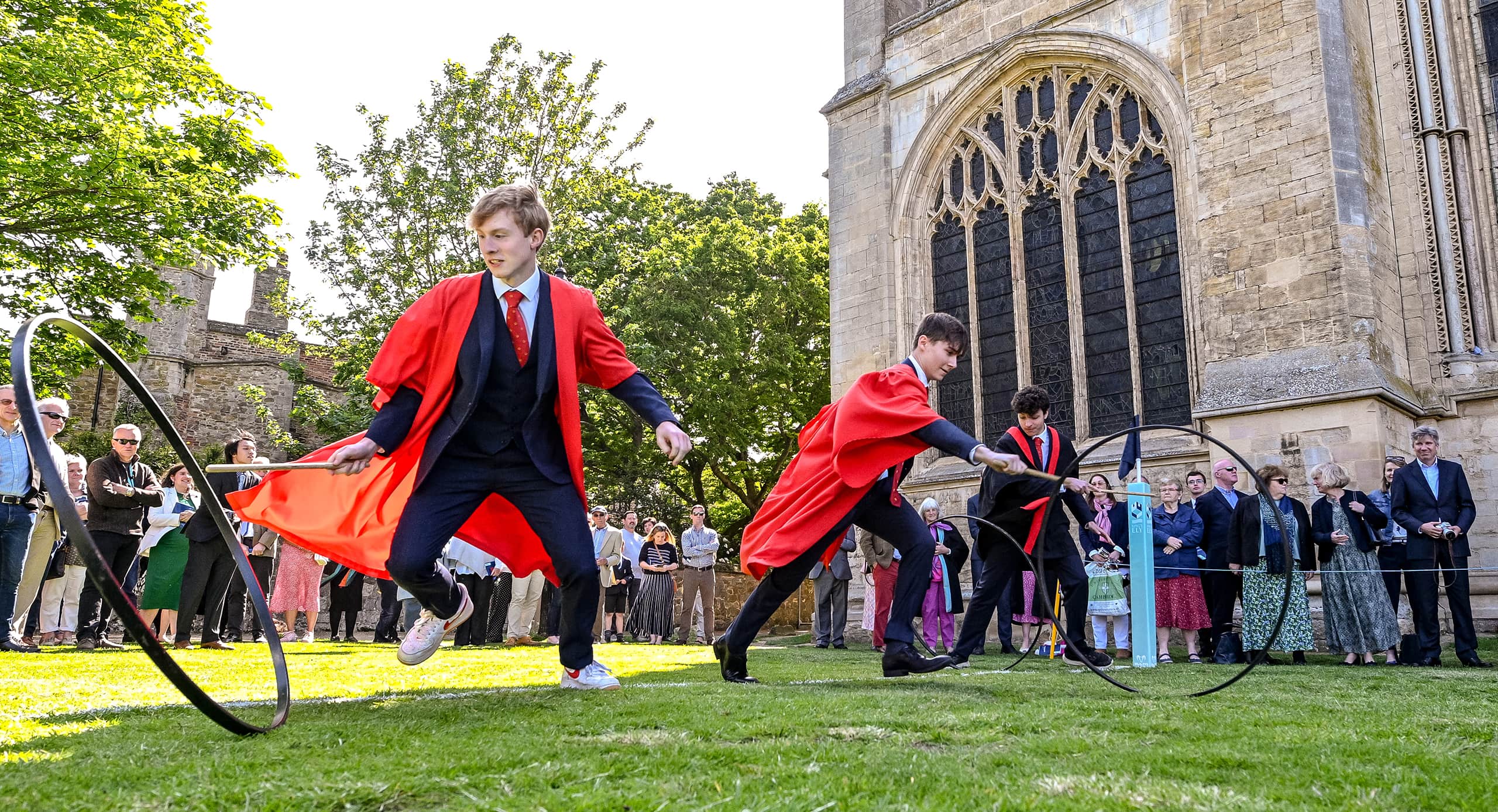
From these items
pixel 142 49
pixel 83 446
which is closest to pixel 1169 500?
pixel 142 49

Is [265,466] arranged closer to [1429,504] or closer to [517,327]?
[517,327]

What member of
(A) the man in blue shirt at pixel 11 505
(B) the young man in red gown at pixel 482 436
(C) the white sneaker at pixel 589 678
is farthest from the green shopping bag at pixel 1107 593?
(A) the man in blue shirt at pixel 11 505

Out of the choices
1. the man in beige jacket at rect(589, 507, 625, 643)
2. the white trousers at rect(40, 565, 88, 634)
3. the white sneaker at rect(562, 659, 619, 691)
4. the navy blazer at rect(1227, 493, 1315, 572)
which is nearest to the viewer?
the white sneaker at rect(562, 659, 619, 691)

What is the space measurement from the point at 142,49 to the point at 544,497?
1690cm

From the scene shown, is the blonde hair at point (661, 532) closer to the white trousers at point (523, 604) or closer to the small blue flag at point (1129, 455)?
the white trousers at point (523, 604)

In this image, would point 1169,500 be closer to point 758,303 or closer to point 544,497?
point 544,497

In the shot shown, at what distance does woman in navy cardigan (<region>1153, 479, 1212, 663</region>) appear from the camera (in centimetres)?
1088

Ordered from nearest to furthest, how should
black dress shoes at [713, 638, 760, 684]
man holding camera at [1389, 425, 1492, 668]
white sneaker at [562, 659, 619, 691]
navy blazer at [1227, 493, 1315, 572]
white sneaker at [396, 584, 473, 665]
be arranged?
white sneaker at [396, 584, 473, 665] → white sneaker at [562, 659, 619, 691] → black dress shoes at [713, 638, 760, 684] → man holding camera at [1389, 425, 1492, 668] → navy blazer at [1227, 493, 1315, 572]

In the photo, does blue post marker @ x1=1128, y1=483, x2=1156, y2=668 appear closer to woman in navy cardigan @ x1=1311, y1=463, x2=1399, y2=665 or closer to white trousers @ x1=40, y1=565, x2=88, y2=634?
woman in navy cardigan @ x1=1311, y1=463, x2=1399, y2=665

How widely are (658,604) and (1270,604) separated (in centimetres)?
945

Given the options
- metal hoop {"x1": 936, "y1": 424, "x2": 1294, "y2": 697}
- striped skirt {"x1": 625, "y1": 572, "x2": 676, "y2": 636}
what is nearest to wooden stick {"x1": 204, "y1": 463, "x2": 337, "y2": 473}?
metal hoop {"x1": 936, "y1": 424, "x2": 1294, "y2": 697}

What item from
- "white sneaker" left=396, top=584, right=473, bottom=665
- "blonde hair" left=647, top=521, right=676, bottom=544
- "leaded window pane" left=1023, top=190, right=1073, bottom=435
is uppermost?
"leaded window pane" left=1023, top=190, right=1073, bottom=435

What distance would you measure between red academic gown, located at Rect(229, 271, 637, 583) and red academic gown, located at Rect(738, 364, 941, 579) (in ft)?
4.32

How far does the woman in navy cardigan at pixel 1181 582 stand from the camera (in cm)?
1088
